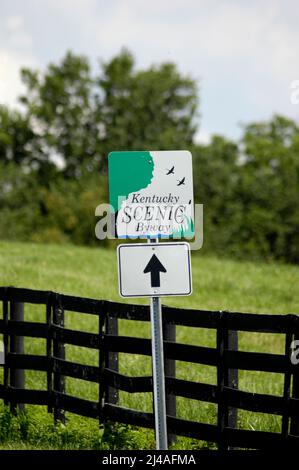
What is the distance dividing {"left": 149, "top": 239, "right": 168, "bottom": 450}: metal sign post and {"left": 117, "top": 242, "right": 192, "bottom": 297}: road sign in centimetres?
14

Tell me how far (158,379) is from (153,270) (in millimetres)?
988

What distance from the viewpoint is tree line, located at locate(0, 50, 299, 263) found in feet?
199

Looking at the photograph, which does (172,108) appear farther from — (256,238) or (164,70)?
(256,238)

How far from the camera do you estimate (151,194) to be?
8477 mm

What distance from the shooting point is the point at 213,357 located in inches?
380

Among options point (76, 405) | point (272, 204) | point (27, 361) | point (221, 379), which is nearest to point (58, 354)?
point (27, 361)

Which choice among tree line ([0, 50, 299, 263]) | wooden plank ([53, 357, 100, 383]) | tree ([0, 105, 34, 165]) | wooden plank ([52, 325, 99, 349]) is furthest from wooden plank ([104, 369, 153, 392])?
tree ([0, 105, 34, 165])

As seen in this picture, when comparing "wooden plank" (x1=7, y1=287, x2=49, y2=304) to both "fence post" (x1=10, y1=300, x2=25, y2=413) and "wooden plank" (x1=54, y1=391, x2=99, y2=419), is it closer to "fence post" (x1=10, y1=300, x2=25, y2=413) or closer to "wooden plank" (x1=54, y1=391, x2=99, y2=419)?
"fence post" (x1=10, y1=300, x2=25, y2=413)

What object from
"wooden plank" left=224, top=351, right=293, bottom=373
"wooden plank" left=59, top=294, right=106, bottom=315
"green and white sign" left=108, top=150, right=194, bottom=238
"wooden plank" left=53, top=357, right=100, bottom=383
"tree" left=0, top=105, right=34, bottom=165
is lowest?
"wooden plank" left=53, top=357, right=100, bottom=383

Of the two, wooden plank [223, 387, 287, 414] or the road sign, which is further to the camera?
wooden plank [223, 387, 287, 414]

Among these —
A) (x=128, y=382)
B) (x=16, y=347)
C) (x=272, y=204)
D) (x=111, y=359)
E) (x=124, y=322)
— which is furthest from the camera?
(x=272, y=204)

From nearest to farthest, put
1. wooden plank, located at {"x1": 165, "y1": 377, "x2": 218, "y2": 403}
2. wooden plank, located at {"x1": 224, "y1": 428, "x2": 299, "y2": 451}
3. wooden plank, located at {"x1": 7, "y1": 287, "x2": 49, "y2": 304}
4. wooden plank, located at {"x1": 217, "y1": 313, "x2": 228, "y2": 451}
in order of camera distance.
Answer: wooden plank, located at {"x1": 224, "y1": 428, "x2": 299, "y2": 451}, wooden plank, located at {"x1": 217, "y1": 313, "x2": 228, "y2": 451}, wooden plank, located at {"x1": 165, "y1": 377, "x2": 218, "y2": 403}, wooden plank, located at {"x1": 7, "y1": 287, "x2": 49, "y2": 304}

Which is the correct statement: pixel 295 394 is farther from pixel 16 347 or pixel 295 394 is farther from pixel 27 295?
pixel 16 347

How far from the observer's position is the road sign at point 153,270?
8.41 m
